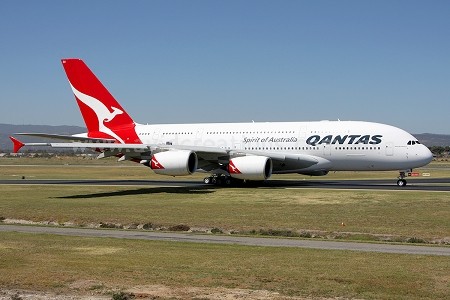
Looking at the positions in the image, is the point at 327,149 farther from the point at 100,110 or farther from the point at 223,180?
the point at 100,110

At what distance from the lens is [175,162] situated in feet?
148

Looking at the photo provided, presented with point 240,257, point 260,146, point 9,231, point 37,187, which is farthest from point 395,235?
point 37,187

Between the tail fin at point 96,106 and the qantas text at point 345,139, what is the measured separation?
16599 mm

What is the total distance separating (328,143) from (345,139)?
4.37 feet

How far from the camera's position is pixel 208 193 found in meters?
43.7

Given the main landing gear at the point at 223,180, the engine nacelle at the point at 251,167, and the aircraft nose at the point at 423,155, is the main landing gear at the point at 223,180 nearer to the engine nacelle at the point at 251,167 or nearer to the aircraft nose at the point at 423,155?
the engine nacelle at the point at 251,167

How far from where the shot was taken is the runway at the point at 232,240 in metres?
21.7

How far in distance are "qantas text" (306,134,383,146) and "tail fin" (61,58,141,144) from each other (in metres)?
16.6

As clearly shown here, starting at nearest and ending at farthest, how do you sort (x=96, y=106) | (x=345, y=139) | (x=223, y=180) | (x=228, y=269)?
(x=228, y=269) → (x=345, y=139) → (x=223, y=180) → (x=96, y=106)

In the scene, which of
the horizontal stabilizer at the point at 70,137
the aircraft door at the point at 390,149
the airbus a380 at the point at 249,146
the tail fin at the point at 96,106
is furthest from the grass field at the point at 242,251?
the tail fin at the point at 96,106

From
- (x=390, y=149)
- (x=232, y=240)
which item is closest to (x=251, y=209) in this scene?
(x=232, y=240)

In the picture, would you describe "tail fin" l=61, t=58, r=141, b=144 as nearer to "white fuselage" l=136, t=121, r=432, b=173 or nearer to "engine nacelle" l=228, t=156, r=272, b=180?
"white fuselage" l=136, t=121, r=432, b=173

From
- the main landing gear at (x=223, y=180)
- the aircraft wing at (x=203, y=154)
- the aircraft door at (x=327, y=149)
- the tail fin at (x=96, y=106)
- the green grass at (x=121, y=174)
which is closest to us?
the aircraft wing at (x=203, y=154)

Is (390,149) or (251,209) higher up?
(390,149)
